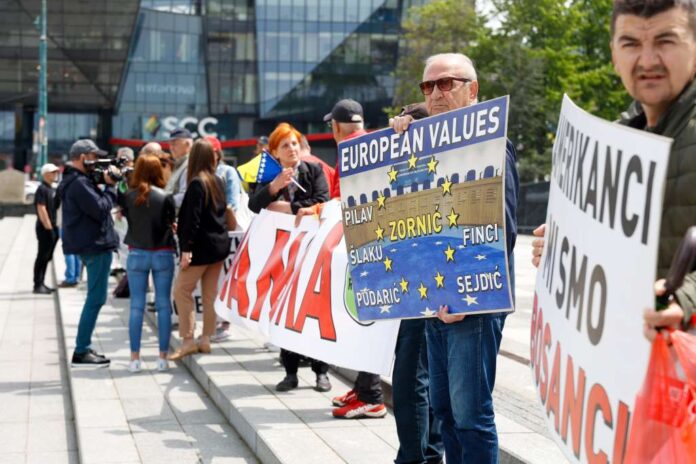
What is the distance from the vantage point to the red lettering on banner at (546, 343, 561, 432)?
8.46 ft

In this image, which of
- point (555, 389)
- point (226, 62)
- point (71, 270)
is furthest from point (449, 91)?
point (226, 62)

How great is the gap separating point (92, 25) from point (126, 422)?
7527cm

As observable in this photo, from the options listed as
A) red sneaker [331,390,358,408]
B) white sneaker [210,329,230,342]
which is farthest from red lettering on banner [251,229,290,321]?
white sneaker [210,329,230,342]

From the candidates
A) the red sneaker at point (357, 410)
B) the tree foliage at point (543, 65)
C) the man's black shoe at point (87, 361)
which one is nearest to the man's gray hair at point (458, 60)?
the red sneaker at point (357, 410)

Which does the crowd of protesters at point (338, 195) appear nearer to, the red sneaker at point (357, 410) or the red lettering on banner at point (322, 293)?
the red sneaker at point (357, 410)

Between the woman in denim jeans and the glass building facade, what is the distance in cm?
7144

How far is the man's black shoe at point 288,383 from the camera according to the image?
7.40m

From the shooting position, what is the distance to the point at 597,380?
87.3 inches

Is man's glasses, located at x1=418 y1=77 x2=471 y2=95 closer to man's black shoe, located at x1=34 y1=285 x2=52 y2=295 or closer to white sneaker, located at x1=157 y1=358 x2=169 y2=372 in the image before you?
white sneaker, located at x1=157 y1=358 x2=169 y2=372

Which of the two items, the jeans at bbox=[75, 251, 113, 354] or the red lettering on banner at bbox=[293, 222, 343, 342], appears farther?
the jeans at bbox=[75, 251, 113, 354]

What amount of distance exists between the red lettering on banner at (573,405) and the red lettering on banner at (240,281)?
5.39 m

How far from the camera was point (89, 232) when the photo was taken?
885 centimetres

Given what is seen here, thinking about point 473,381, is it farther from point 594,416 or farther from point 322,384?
point 322,384

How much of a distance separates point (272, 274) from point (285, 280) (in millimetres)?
316
